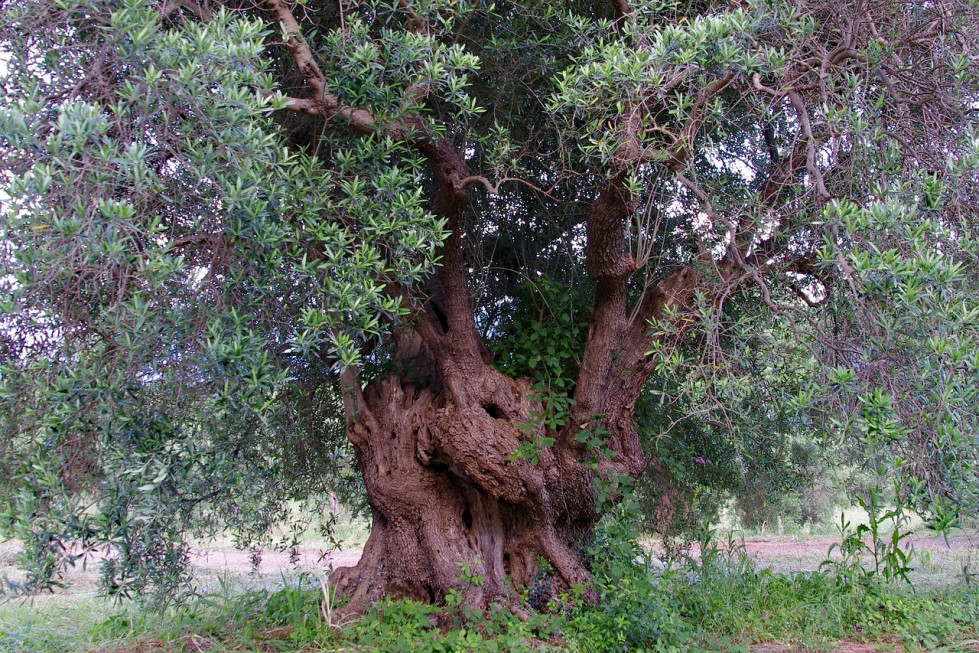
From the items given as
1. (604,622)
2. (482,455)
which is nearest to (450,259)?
(482,455)

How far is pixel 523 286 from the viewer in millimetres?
6086

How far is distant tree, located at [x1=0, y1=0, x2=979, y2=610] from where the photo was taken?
3.26m

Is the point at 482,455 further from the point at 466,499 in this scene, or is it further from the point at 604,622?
the point at 604,622

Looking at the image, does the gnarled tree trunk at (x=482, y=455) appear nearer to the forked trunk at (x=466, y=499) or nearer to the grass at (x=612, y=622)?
the forked trunk at (x=466, y=499)

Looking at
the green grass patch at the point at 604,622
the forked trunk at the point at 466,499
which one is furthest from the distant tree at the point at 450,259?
the green grass patch at the point at 604,622

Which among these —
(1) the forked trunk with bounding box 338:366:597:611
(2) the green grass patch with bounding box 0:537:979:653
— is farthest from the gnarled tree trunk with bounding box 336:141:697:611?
(2) the green grass patch with bounding box 0:537:979:653

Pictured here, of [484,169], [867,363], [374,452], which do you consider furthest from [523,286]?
[867,363]

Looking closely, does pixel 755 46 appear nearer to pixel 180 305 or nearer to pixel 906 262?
pixel 906 262

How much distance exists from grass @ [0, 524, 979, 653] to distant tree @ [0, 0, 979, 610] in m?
0.42

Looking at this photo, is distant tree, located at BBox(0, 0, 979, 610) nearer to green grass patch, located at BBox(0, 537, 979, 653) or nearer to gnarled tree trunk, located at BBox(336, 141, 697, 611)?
gnarled tree trunk, located at BBox(336, 141, 697, 611)

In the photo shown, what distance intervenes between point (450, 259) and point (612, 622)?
278 centimetres

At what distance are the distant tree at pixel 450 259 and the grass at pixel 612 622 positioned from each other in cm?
42

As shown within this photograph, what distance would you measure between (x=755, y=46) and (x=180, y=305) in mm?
3621

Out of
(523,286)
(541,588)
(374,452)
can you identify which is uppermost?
(523,286)
